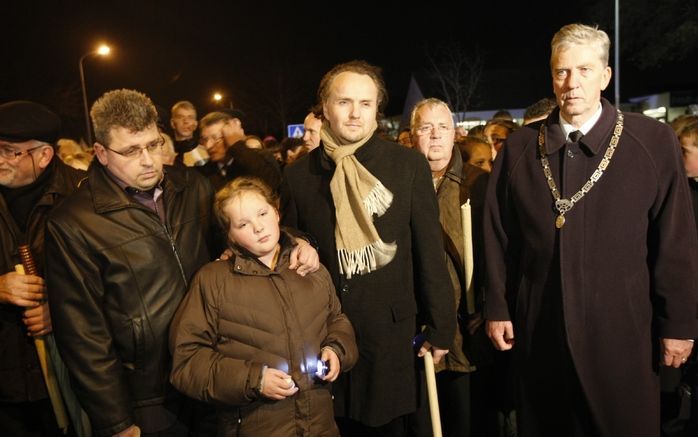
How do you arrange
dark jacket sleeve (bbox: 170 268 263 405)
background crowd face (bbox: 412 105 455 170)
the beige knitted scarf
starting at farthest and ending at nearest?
background crowd face (bbox: 412 105 455 170) < the beige knitted scarf < dark jacket sleeve (bbox: 170 268 263 405)

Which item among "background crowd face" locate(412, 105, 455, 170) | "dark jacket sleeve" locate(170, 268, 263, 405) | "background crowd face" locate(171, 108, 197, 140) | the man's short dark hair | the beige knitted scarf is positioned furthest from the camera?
"background crowd face" locate(171, 108, 197, 140)

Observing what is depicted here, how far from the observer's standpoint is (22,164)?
3076 mm

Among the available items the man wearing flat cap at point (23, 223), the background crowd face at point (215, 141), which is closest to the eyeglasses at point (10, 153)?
the man wearing flat cap at point (23, 223)

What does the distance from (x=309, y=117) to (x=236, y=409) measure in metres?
→ 3.40

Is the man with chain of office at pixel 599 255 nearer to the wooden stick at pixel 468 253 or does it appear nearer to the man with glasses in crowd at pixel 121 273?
the wooden stick at pixel 468 253

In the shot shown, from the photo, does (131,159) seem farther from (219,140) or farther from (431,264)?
(219,140)

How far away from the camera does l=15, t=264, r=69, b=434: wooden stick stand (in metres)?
3.06

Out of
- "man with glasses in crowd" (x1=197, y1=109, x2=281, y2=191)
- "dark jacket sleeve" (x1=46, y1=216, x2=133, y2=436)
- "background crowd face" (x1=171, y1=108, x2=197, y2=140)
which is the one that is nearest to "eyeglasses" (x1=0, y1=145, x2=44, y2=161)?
"dark jacket sleeve" (x1=46, y1=216, x2=133, y2=436)

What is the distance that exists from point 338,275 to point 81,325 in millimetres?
1294

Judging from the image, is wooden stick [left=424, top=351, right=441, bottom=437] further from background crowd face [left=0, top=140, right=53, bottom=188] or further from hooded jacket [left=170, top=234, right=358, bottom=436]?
background crowd face [left=0, top=140, right=53, bottom=188]

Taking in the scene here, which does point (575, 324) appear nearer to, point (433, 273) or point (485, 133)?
point (433, 273)

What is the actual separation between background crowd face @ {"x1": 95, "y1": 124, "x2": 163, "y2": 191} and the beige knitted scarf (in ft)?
3.04

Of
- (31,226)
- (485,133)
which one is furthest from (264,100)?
(31,226)

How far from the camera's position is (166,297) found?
8.95 feet
